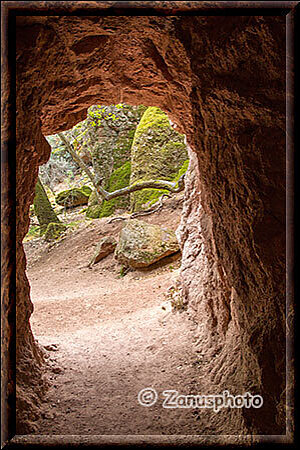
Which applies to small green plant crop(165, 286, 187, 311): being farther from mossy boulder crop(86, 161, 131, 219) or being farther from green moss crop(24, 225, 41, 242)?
green moss crop(24, 225, 41, 242)

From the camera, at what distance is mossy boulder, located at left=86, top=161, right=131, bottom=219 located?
1589 cm

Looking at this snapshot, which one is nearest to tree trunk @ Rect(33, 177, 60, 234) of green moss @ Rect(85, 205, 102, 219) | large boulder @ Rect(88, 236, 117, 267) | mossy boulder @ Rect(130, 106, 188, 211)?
green moss @ Rect(85, 205, 102, 219)

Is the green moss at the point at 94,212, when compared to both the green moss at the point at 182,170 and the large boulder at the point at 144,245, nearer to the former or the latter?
the green moss at the point at 182,170

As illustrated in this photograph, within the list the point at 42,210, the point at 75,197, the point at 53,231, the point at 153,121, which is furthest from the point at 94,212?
the point at 153,121

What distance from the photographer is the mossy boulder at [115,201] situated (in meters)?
15.9

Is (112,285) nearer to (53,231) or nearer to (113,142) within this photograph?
(53,231)

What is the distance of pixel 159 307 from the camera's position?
270 inches

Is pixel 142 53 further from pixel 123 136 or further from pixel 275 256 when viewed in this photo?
pixel 123 136

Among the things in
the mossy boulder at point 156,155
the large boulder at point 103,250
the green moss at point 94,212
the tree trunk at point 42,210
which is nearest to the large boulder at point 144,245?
the large boulder at point 103,250

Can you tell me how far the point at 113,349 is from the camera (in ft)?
16.0

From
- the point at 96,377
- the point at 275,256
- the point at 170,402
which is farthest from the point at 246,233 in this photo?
the point at 96,377

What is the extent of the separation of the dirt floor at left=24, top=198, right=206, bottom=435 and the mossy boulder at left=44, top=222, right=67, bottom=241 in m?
3.39

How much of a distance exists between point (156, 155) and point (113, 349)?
9758mm

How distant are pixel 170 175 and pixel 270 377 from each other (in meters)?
11.5
